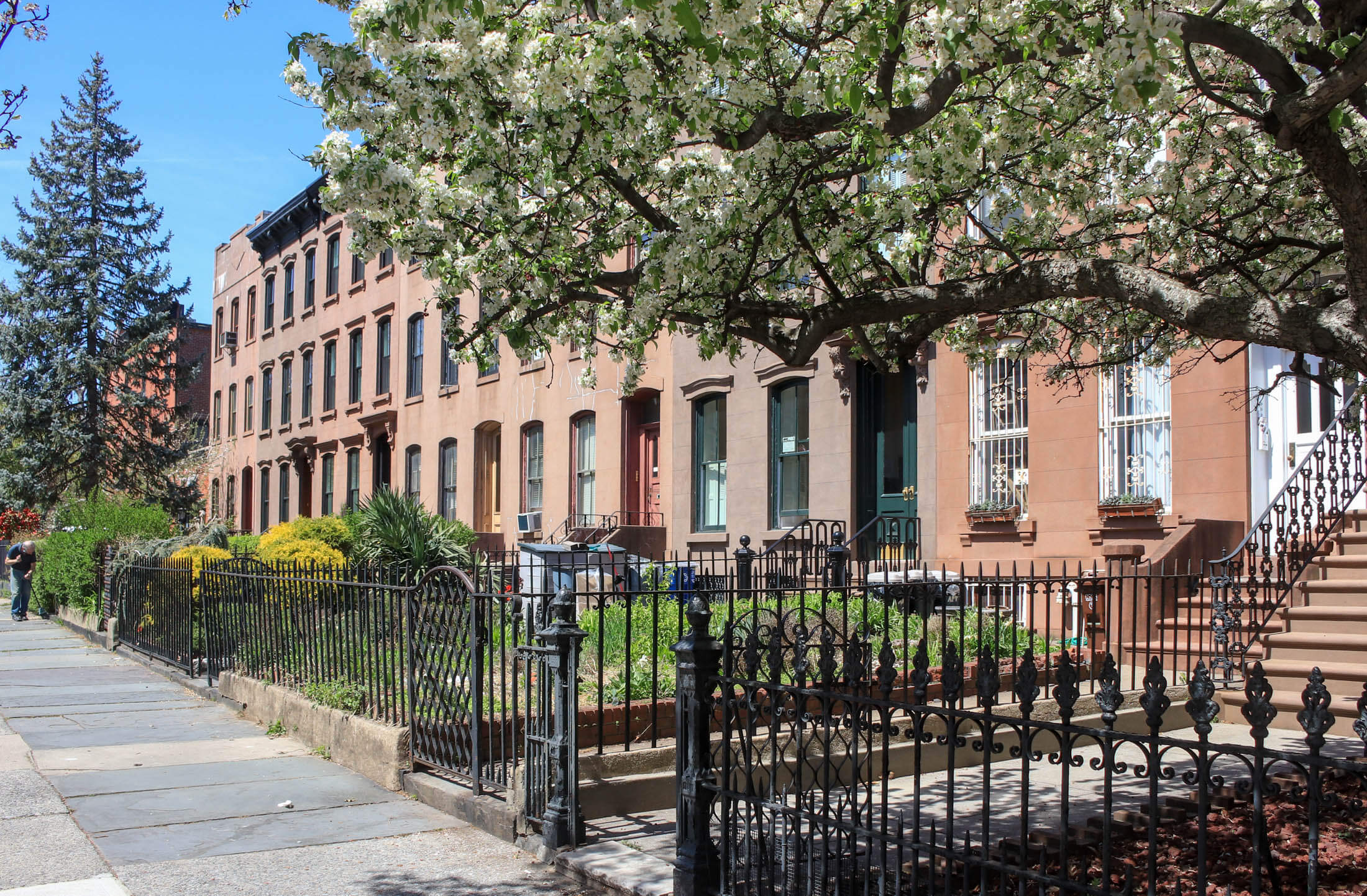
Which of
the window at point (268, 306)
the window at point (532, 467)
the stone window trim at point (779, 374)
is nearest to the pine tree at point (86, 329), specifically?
the window at point (268, 306)

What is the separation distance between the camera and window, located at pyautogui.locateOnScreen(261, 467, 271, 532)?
3806cm

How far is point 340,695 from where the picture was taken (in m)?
8.69

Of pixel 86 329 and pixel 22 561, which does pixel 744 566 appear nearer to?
pixel 22 561

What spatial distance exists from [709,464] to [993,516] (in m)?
6.37

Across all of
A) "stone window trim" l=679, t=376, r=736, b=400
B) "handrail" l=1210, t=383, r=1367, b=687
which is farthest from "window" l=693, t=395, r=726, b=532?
"handrail" l=1210, t=383, r=1367, b=687

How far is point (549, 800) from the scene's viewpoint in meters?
6.15

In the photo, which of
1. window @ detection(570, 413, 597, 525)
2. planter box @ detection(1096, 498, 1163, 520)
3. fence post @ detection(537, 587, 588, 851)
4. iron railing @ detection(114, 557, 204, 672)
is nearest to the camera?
fence post @ detection(537, 587, 588, 851)

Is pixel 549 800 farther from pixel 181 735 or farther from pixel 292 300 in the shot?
pixel 292 300

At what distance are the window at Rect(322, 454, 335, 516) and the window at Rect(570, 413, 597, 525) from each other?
43.4ft

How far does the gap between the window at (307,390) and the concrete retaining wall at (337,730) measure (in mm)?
25077

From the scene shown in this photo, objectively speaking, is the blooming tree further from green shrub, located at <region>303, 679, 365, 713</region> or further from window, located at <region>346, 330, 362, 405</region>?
window, located at <region>346, 330, 362, 405</region>

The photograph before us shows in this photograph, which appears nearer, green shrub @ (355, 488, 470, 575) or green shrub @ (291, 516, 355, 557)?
green shrub @ (355, 488, 470, 575)

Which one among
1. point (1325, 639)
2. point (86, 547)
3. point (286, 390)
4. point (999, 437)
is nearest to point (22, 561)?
point (86, 547)

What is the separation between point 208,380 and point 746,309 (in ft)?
182
